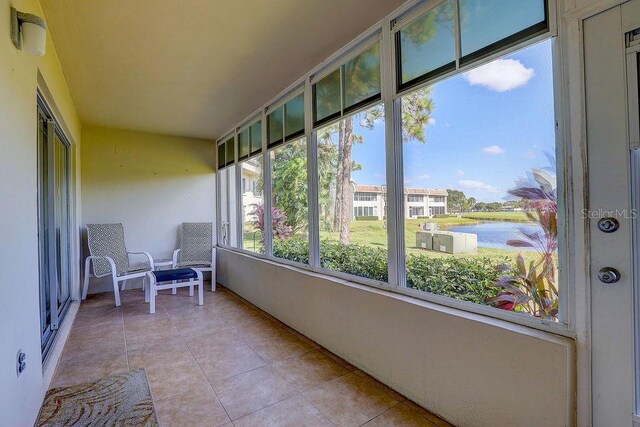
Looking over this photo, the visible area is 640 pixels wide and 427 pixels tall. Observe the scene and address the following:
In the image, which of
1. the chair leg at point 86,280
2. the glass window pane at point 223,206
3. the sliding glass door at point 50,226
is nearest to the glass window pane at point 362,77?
the sliding glass door at point 50,226

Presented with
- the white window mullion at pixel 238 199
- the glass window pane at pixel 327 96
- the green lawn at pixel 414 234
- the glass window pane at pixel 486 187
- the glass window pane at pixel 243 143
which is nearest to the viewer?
the glass window pane at pixel 486 187

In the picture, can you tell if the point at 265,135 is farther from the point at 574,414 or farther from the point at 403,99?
the point at 574,414

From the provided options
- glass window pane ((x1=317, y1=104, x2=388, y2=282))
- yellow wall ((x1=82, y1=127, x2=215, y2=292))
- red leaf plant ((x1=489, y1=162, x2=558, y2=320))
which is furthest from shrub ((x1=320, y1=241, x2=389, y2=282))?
yellow wall ((x1=82, y1=127, x2=215, y2=292))

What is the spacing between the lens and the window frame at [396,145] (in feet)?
A: 4.58

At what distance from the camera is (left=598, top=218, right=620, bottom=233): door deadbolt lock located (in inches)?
48.4

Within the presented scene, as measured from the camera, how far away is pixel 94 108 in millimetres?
3967

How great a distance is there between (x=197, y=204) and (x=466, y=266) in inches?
190

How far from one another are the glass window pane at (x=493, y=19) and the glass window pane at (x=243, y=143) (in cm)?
332

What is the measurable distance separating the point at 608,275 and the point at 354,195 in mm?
1744

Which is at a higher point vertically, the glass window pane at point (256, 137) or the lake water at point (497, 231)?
the glass window pane at point (256, 137)

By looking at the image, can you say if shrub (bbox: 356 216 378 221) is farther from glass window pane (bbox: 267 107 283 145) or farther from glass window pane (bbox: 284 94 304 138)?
glass window pane (bbox: 267 107 283 145)

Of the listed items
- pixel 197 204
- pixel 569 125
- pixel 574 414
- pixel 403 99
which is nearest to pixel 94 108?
pixel 197 204

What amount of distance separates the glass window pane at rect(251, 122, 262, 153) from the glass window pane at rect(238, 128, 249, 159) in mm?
191

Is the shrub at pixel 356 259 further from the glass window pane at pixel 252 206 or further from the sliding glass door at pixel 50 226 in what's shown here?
the sliding glass door at pixel 50 226
